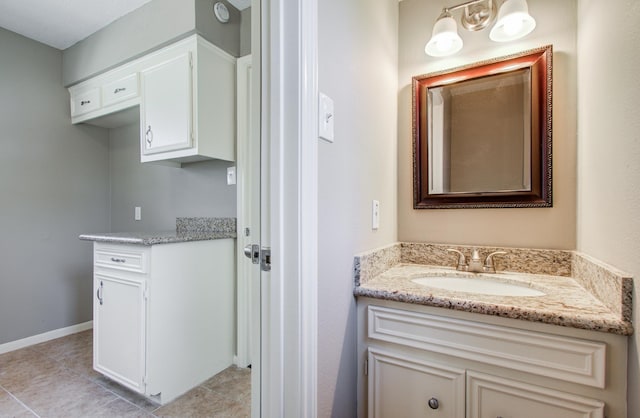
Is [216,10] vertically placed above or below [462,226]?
above

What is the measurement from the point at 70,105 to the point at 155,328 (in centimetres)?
237

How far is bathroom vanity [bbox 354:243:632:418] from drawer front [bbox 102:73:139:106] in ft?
7.10

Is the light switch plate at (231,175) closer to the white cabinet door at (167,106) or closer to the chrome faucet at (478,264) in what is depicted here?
the white cabinet door at (167,106)

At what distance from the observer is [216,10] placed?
6.18 ft

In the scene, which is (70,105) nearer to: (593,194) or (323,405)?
(323,405)

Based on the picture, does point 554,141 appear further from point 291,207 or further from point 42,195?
point 42,195

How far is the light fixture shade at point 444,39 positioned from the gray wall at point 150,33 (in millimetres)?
1356

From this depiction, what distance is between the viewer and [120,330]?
165 centimetres

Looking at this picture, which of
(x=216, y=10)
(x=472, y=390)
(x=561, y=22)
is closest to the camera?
(x=472, y=390)

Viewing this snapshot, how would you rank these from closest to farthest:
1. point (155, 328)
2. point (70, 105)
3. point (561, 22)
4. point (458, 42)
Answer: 1. point (561, 22)
2. point (458, 42)
3. point (155, 328)
4. point (70, 105)

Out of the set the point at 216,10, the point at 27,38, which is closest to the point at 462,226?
the point at 216,10

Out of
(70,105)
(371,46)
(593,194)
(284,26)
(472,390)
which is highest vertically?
(70,105)

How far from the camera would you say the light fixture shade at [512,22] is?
115 centimetres

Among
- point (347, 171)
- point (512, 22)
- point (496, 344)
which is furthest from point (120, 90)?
point (496, 344)
